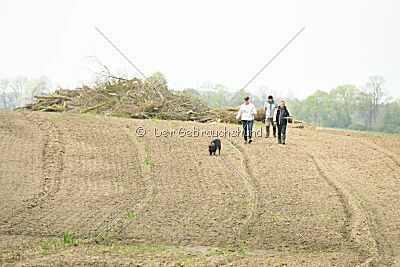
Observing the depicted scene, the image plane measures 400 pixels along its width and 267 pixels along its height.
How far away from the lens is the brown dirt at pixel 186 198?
7.52 m

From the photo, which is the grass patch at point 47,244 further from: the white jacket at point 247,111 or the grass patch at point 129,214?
the white jacket at point 247,111

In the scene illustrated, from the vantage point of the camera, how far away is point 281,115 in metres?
15.6

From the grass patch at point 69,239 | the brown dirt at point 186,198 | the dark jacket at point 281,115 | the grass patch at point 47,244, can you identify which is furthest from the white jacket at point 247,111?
the grass patch at point 47,244

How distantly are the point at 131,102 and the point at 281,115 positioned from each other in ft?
32.3

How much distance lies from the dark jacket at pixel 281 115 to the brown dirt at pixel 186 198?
1.10 metres

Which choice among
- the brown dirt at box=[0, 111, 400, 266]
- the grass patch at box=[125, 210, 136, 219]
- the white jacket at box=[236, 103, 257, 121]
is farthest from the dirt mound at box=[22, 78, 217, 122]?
the grass patch at box=[125, 210, 136, 219]

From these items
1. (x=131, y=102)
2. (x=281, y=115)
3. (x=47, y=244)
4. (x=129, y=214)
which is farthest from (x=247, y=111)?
(x=47, y=244)

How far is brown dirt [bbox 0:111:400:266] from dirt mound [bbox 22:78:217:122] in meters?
4.52

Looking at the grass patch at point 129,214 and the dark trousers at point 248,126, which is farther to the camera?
the dark trousers at point 248,126

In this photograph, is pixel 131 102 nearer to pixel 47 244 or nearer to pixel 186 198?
pixel 186 198

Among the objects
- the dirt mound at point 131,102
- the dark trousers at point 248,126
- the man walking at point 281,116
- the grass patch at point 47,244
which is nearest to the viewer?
the grass patch at point 47,244

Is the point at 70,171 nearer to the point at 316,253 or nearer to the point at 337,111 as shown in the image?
the point at 316,253

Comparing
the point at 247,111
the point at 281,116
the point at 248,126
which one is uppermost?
the point at 247,111

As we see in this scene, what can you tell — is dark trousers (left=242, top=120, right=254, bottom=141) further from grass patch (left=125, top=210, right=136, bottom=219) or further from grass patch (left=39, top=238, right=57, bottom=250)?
grass patch (left=39, top=238, right=57, bottom=250)
